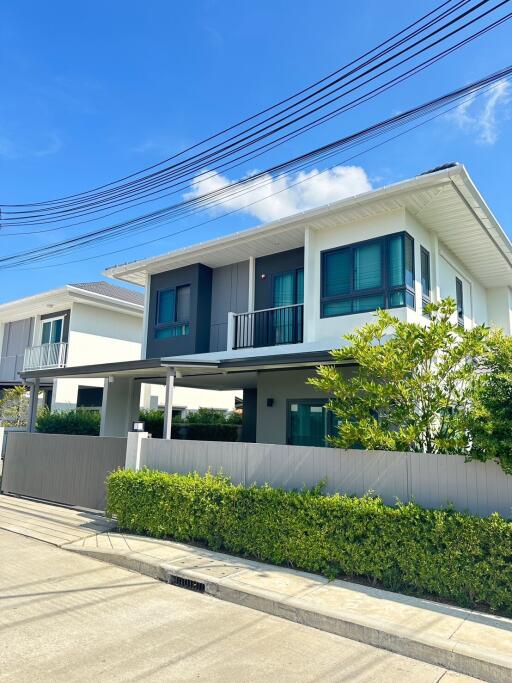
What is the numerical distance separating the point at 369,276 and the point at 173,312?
613 centimetres

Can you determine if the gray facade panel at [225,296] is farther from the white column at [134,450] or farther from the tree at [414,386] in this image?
the tree at [414,386]

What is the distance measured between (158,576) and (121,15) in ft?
35.2

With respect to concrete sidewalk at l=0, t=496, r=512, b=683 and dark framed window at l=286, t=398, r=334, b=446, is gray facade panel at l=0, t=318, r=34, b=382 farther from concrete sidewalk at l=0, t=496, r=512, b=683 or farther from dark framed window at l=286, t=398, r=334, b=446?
concrete sidewalk at l=0, t=496, r=512, b=683

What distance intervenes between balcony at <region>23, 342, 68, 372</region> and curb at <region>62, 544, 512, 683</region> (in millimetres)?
15043

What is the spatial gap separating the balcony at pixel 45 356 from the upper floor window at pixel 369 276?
12.9 meters

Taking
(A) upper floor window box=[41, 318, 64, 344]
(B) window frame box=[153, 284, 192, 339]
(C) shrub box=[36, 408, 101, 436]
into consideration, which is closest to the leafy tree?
(B) window frame box=[153, 284, 192, 339]

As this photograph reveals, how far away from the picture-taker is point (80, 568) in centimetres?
687

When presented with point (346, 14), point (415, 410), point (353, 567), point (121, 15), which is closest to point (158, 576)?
point (353, 567)

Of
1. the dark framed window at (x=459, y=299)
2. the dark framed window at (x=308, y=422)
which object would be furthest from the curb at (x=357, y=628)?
the dark framed window at (x=459, y=299)

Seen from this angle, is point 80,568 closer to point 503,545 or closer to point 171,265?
point 503,545

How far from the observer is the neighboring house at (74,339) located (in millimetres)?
20312

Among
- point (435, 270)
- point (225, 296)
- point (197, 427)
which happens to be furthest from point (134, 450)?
point (197, 427)

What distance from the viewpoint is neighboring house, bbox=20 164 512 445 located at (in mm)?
10359

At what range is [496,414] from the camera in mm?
5684
